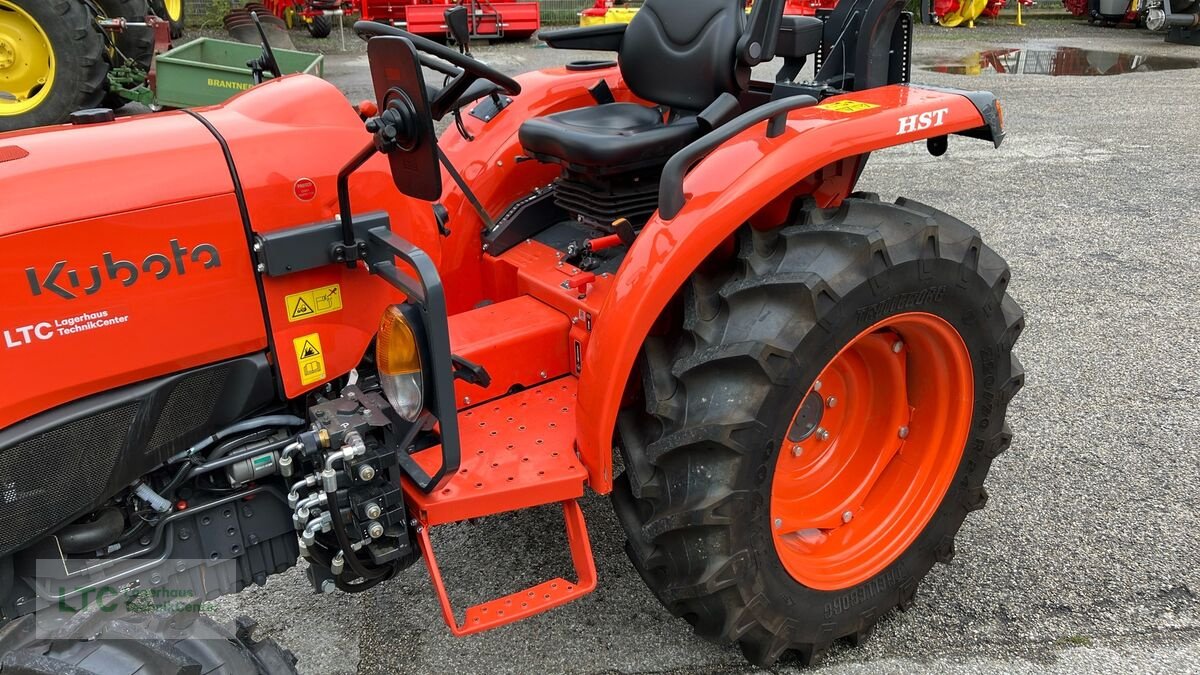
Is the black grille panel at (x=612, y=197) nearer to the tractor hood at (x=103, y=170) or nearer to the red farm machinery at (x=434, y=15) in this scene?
the tractor hood at (x=103, y=170)

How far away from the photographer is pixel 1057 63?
34.9ft

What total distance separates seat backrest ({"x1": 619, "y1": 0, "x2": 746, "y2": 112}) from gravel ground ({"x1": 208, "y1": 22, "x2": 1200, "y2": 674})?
1265mm

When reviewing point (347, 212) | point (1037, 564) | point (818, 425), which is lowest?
point (1037, 564)

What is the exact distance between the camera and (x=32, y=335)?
143 cm

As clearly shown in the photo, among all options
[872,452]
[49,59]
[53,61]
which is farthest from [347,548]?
[49,59]

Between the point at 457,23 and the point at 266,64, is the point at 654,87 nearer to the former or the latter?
the point at 457,23

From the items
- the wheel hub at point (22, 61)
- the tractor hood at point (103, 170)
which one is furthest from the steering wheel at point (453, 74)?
the wheel hub at point (22, 61)

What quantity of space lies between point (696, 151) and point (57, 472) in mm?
1261

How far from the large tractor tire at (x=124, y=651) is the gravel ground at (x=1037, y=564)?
632 millimetres

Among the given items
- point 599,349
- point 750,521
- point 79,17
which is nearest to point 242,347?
point 599,349

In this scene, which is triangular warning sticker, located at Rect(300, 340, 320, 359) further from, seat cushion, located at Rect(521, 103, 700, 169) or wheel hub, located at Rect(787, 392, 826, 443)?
wheel hub, located at Rect(787, 392, 826, 443)

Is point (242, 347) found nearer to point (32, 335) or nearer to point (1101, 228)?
point (32, 335)

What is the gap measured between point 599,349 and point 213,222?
757 mm

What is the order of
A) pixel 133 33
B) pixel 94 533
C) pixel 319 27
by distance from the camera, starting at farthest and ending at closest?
pixel 319 27 → pixel 133 33 → pixel 94 533
